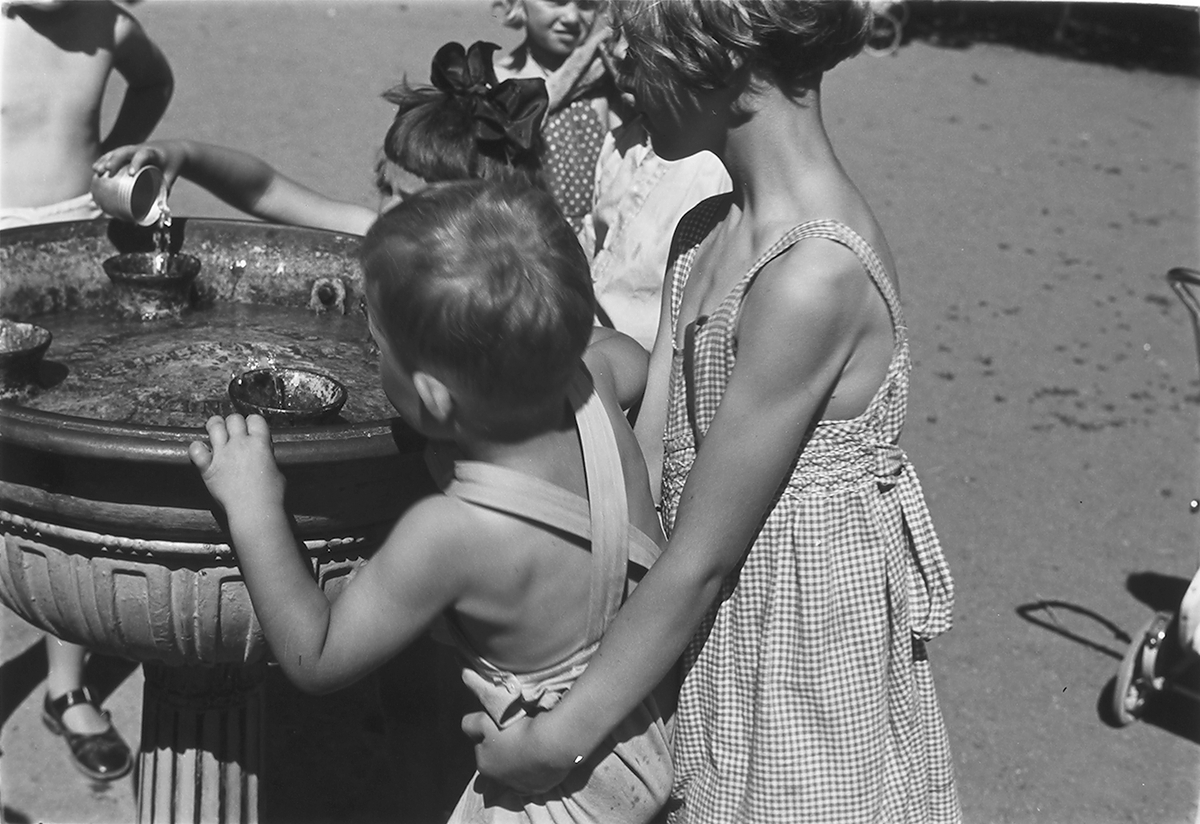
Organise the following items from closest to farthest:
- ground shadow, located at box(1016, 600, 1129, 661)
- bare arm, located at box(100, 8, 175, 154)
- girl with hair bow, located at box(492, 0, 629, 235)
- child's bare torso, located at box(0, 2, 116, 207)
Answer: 1. girl with hair bow, located at box(492, 0, 629, 235)
2. child's bare torso, located at box(0, 2, 116, 207)
3. bare arm, located at box(100, 8, 175, 154)
4. ground shadow, located at box(1016, 600, 1129, 661)

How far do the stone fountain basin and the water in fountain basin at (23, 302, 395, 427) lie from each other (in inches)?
5.8

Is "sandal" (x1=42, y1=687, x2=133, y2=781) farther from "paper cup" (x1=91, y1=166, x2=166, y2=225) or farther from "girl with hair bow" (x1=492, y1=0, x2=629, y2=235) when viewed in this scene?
"girl with hair bow" (x1=492, y1=0, x2=629, y2=235)

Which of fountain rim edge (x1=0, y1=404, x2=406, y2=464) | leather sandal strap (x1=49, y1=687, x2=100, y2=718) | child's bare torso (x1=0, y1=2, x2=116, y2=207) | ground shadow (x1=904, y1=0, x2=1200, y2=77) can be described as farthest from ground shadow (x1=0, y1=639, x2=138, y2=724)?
ground shadow (x1=904, y1=0, x2=1200, y2=77)

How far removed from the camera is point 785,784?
183cm

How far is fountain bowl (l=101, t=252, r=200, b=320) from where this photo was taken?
2652 mm

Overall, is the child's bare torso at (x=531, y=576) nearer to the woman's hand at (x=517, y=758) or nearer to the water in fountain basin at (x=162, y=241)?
the woman's hand at (x=517, y=758)

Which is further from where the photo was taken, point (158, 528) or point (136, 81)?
point (136, 81)

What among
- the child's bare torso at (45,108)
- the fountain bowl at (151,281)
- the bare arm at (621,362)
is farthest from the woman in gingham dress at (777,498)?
the child's bare torso at (45,108)

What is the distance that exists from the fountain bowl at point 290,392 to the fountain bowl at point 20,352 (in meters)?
0.37

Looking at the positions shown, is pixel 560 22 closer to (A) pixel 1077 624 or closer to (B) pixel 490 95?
(B) pixel 490 95

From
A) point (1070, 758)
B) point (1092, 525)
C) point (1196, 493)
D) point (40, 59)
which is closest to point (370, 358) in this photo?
point (40, 59)

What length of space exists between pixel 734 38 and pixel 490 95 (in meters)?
1.32

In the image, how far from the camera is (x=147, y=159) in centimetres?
276

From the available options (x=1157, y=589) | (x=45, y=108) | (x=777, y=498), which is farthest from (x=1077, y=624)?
(x=45, y=108)
